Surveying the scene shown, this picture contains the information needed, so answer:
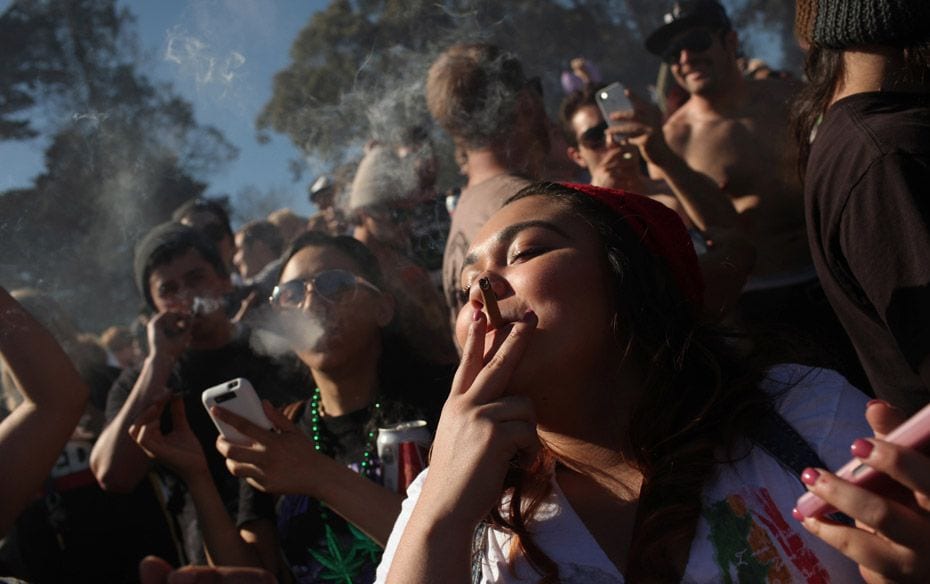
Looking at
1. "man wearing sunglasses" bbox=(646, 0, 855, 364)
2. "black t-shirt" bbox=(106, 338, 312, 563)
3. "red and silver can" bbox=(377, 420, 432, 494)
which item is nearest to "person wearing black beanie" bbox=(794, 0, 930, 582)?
"red and silver can" bbox=(377, 420, 432, 494)

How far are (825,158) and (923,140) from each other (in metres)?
0.22

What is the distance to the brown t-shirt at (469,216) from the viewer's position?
9.82 ft

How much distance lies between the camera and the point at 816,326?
10.5ft

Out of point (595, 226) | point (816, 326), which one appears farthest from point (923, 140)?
point (816, 326)

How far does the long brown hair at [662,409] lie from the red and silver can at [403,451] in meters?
0.53

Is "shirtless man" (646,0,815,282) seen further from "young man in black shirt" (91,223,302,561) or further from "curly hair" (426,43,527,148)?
"young man in black shirt" (91,223,302,561)

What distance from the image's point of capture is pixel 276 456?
7.59 ft

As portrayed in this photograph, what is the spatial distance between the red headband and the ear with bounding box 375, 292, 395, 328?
3.90ft

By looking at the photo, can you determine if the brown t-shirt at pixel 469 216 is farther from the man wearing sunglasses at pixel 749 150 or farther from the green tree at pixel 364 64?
the man wearing sunglasses at pixel 749 150

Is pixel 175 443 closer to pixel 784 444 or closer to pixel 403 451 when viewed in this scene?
pixel 403 451

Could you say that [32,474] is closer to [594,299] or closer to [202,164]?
[202,164]

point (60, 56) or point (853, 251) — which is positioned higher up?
point (60, 56)

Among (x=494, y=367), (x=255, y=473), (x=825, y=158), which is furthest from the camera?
(x=255, y=473)

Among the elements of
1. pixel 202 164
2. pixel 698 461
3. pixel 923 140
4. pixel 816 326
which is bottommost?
pixel 816 326
